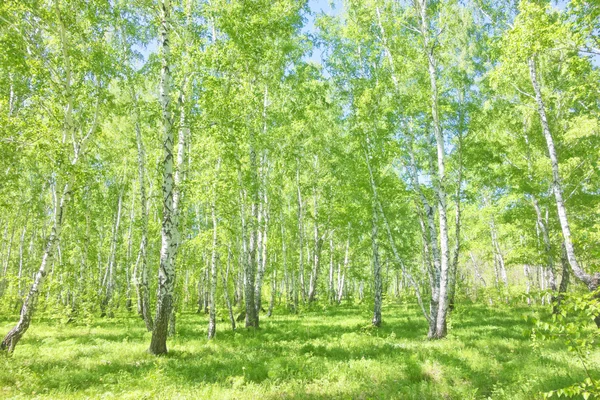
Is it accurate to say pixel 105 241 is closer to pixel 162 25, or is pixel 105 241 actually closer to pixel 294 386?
pixel 162 25

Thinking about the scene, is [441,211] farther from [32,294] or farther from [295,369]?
[32,294]


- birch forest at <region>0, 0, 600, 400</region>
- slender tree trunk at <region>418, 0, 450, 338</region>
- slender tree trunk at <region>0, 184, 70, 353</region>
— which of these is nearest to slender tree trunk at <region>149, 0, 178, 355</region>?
birch forest at <region>0, 0, 600, 400</region>

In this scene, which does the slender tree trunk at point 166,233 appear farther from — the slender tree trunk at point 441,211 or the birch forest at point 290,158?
the slender tree trunk at point 441,211

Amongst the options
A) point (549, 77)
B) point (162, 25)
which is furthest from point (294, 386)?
point (549, 77)

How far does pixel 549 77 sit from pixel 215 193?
18028 millimetres

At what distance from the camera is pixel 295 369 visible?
8.43 meters

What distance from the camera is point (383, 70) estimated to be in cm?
1438

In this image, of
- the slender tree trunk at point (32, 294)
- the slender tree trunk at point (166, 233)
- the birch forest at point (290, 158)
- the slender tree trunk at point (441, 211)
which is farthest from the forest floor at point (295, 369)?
the slender tree trunk at point (441, 211)

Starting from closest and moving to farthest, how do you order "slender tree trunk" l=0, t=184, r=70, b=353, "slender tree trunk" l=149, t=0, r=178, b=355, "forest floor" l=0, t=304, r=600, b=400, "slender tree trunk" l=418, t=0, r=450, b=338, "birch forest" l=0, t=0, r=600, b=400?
1. "forest floor" l=0, t=304, r=600, b=400
2. "birch forest" l=0, t=0, r=600, b=400
3. "slender tree trunk" l=0, t=184, r=70, b=353
4. "slender tree trunk" l=149, t=0, r=178, b=355
5. "slender tree trunk" l=418, t=0, r=450, b=338

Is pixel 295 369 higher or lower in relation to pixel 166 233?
lower

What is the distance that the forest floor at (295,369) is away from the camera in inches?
265

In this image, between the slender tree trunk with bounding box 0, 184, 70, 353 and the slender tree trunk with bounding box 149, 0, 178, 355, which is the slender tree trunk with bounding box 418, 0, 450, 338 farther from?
the slender tree trunk with bounding box 0, 184, 70, 353

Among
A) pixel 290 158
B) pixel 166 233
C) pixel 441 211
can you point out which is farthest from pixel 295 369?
pixel 290 158

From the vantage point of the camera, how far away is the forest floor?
22.1ft
